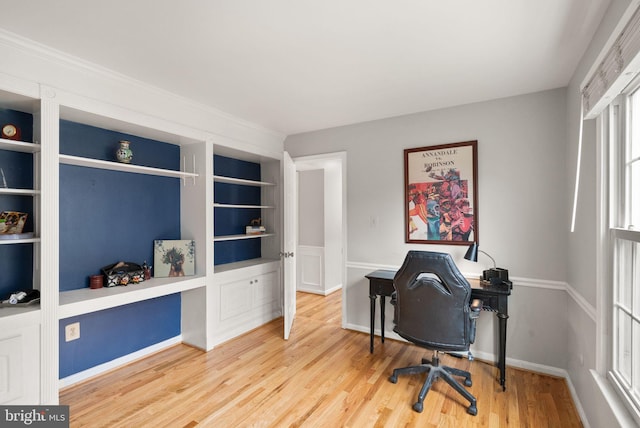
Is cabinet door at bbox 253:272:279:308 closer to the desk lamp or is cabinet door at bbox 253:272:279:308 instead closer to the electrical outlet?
the electrical outlet

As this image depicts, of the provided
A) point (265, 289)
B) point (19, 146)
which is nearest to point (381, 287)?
point (265, 289)

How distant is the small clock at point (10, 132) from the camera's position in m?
2.08

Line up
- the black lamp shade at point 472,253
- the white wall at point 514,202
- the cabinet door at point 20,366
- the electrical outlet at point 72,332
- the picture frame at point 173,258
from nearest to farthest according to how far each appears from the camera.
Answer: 1. the cabinet door at point 20,366
2. the electrical outlet at point 72,332
3. the white wall at point 514,202
4. the black lamp shade at point 472,253
5. the picture frame at point 173,258

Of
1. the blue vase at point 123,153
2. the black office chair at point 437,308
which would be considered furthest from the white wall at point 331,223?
the blue vase at point 123,153

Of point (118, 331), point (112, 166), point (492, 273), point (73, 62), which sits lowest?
point (118, 331)

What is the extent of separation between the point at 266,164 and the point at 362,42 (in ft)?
8.67

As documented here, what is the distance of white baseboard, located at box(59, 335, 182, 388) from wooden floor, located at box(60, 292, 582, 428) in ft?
0.19

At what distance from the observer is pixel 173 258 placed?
3146 mm

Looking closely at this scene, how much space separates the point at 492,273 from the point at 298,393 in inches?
74.9

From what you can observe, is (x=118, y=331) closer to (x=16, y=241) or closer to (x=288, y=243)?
(x=16, y=241)

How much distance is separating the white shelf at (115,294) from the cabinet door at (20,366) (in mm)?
204

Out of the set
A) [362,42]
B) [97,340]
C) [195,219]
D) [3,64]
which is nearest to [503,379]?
[362,42]

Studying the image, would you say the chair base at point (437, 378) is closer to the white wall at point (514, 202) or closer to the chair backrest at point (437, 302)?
the chair backrest at point (437, 302)

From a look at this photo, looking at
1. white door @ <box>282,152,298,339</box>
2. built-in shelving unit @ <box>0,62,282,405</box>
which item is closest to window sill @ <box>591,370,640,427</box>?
white door @ <box>282,152,298,339</box>
